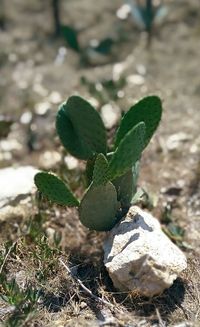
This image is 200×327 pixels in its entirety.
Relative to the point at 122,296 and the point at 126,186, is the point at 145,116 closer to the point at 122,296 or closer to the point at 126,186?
the point at 126,186

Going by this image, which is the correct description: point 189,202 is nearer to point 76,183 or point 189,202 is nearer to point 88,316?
point 76,183

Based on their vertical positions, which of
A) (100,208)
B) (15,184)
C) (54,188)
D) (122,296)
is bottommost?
(122,296)

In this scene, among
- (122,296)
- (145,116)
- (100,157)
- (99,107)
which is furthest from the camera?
(99,107)

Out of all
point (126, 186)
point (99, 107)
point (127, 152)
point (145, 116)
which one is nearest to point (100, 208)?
point (126, 186)

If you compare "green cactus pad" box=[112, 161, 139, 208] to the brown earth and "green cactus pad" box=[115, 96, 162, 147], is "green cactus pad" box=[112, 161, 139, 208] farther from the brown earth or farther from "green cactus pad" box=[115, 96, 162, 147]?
the brown earth

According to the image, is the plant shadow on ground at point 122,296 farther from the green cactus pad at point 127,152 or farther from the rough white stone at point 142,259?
the green cactus pad at point 127,152

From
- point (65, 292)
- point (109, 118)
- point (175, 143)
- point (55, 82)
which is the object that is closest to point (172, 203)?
point (175, 143)
